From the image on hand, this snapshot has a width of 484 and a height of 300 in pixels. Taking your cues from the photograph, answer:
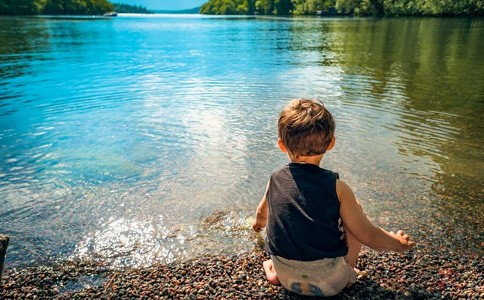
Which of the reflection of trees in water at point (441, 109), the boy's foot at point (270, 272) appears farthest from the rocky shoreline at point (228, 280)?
the reflection of trees in water at point (441, 109)

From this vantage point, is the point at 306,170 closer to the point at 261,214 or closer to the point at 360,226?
the point at 360,226

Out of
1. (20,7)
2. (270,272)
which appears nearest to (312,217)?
(270,272)

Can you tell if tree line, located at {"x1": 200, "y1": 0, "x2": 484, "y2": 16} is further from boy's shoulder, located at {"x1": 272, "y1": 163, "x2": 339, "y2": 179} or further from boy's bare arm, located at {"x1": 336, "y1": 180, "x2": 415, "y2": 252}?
boy's shoulder, located at {"x1": 272, "y1": 163, "x2": 339, "y2": 179}

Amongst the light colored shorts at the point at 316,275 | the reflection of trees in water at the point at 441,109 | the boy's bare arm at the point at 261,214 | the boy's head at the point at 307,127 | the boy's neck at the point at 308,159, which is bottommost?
the reflection of trees in water at the point at 441,109

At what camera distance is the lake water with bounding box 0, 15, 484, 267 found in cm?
462

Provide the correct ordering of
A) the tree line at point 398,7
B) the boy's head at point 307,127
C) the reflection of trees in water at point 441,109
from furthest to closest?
the tree line at point 398,7
the reflection of trees in water at point 441,109
the boy's head at point 307,127

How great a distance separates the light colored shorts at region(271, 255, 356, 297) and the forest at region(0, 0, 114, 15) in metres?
144

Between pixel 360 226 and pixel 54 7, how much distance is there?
6916 inches

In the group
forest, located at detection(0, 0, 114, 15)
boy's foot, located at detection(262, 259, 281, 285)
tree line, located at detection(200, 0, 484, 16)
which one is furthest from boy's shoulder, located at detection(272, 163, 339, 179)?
forest, located at detection(0, 0, 114, 15)

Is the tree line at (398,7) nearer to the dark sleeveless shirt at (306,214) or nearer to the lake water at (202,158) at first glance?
the lake water at (202,158)

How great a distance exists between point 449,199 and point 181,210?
415 centimetres

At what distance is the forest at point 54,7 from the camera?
395ft

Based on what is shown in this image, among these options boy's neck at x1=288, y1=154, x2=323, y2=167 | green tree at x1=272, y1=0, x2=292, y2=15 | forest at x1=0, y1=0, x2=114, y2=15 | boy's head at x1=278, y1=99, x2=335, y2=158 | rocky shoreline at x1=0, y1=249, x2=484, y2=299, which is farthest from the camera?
green tree at x1=272, y1=0, x2=292, y2=15

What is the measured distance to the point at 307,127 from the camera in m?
2.85
